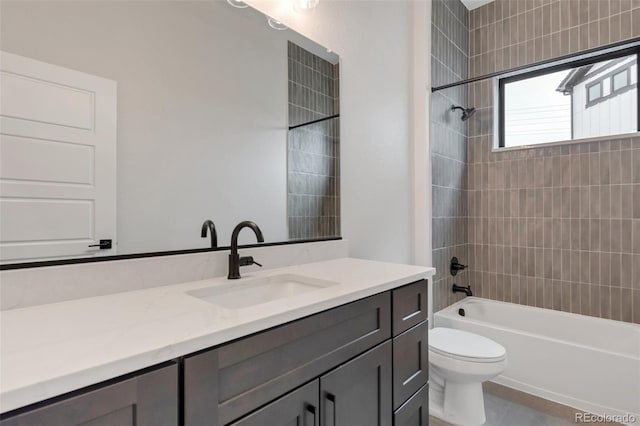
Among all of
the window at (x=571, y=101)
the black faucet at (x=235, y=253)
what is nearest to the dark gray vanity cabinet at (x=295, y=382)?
the black faucet at (x=235, y=253)

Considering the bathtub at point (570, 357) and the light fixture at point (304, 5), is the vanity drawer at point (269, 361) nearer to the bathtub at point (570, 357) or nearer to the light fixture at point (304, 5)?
the light fixture at point (304, 5)

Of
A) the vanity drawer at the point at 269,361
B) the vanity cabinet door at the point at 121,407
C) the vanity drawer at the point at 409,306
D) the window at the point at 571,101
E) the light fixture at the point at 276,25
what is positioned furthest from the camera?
the window at the point at 571,101

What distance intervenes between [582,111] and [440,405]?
245 centimetres

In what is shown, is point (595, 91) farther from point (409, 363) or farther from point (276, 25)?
point (409, 363)

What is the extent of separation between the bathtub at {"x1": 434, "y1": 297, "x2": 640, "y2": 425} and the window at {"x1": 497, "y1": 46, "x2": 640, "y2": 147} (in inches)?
55.3

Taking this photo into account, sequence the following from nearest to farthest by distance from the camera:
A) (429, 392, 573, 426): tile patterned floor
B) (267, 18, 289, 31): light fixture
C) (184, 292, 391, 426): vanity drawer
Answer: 1. (184, 292, 391, 426): vanity drawer
2. (267, 18, 289, 31): light fixture
3. (429, 392, 573, 426): tile patterned floor

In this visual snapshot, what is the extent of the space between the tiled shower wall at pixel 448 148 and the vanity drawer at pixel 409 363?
1190 millimetres

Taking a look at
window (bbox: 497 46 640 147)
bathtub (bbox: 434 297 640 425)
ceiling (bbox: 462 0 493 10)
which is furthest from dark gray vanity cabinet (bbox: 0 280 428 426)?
ceiling (bbox: 462 0 493 10)

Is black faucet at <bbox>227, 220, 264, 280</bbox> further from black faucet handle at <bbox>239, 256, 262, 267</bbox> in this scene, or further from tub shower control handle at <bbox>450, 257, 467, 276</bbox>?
tub shower control handle at <bbox>450, 257, 467, 276</bbox>

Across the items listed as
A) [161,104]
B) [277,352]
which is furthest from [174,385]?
[161,104]

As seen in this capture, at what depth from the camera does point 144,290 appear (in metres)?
0.96

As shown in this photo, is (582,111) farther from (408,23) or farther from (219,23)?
(219,23)

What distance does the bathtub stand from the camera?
1763 mm

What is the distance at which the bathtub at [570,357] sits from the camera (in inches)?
69.4
